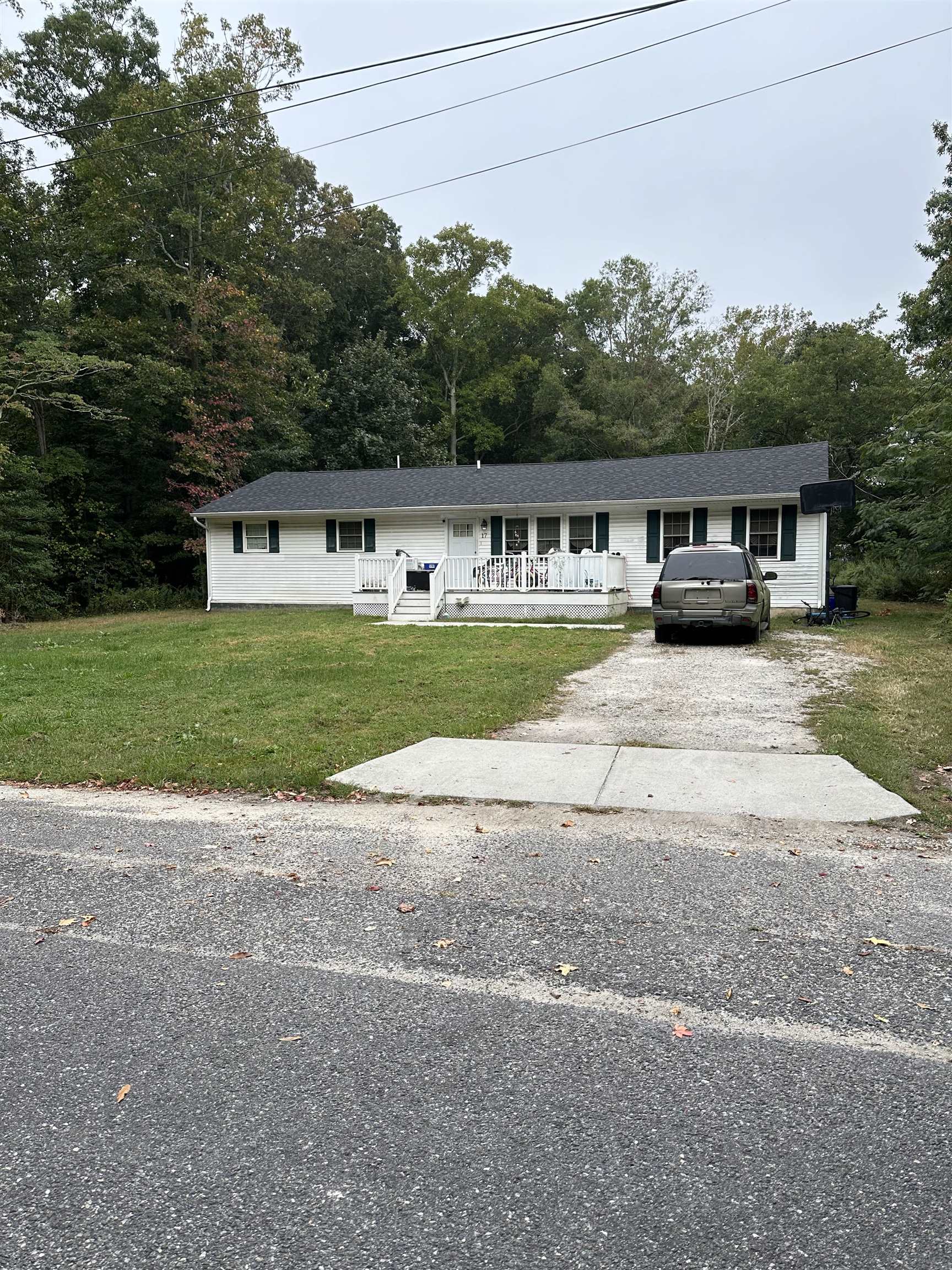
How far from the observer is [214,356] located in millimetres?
27078

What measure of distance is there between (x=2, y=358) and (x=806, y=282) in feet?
138

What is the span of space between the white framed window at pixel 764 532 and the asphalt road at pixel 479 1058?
51.3ft

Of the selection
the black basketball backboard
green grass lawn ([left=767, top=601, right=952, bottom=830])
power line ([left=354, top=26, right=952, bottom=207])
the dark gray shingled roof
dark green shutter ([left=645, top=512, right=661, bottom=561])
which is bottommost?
green grass lawn ([left=767, top=601, right=952, bottom=830])

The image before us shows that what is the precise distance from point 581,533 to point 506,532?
2.03 metres

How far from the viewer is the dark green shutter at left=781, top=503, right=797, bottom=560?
61.1 ft

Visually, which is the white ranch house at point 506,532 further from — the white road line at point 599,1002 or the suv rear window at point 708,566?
the white road line at point 599,1002

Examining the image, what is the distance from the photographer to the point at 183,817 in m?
5.12

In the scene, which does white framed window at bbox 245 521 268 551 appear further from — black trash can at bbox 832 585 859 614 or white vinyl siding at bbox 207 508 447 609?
black trash can at bbox 832 585 859 614

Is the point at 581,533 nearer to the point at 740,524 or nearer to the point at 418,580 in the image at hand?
the point at 740,524

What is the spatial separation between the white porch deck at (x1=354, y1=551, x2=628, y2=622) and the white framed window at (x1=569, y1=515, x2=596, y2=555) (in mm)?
1456

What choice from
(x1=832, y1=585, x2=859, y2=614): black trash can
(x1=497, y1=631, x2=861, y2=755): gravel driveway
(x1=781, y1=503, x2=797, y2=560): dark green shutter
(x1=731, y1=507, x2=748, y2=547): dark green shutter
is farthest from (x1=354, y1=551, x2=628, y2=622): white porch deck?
(x1=832, y1=585, x2=859, y2=614): black trash can

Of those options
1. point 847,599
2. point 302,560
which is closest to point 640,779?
point 847,599

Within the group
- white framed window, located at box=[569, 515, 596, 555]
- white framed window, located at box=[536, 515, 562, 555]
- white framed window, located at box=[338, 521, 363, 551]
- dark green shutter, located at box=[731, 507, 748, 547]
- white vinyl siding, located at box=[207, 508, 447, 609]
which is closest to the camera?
dark green shutter, located at box=[731, 507, 748, 547]

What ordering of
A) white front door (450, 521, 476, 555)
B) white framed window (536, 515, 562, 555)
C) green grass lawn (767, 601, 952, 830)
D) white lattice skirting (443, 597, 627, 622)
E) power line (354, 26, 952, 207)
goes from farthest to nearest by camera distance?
white front door (450, 521, 476, 555)
white framed window (536, 515, 562, 555)
white lattice skirting (443, 597, 627, 622)
power line (354, 26, 952, 207)
green grass lawn (767, 601, 952, 830)
